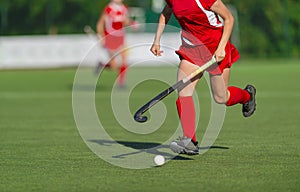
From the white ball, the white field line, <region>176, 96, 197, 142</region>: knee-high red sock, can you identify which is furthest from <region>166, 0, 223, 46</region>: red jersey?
the white field line

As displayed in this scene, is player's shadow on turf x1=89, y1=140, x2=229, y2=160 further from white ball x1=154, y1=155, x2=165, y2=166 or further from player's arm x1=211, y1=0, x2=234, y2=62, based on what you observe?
player's arm x1=211, y1=0, x2=234, y2=62

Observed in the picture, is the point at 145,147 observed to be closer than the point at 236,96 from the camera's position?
No

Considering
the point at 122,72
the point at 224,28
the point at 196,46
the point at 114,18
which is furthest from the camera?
the point at 114,18

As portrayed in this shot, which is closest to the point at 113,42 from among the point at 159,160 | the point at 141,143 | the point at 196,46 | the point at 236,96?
the point at 141,143

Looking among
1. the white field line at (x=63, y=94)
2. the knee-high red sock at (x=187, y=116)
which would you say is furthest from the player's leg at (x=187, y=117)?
the white field line at (x=63, y=94)

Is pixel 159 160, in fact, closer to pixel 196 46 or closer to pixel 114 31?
pixel 196 46

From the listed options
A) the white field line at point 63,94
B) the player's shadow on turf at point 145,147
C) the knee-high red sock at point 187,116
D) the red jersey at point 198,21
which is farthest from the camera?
the white field line at point 63,94

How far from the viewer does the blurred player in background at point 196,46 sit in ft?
25.2

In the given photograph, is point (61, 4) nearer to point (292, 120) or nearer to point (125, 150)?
point (292, 120)

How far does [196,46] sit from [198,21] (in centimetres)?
25

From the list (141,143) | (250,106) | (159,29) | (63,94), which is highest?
(159,29)

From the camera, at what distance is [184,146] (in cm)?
774

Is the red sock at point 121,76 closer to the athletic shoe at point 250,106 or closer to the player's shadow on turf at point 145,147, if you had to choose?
the player's shadow on turf at point 145,147

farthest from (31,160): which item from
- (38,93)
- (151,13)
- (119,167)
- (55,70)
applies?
(151,13)
